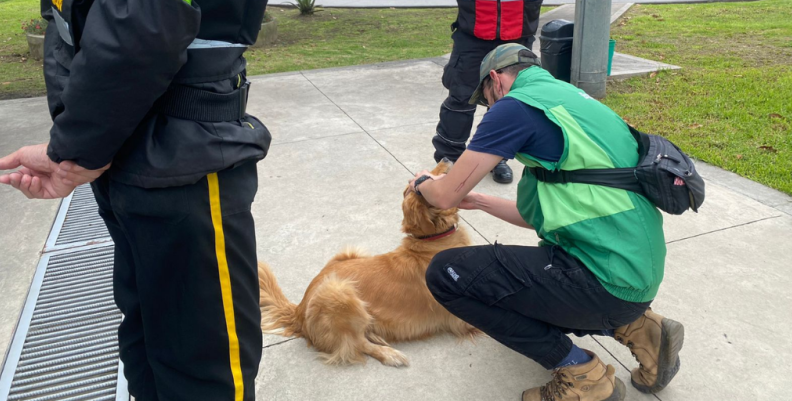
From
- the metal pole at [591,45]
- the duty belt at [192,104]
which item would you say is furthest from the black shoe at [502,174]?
the duty belt at [192,104]

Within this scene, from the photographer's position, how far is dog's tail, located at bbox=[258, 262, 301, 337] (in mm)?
2990

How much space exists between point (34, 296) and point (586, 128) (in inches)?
121

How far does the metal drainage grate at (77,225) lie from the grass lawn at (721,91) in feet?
15.7

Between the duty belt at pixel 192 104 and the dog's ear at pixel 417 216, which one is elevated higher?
the duty belt at pixel 192 104

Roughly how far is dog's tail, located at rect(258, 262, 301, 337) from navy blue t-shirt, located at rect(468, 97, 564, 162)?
140 cm

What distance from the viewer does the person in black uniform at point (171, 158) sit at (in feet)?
4.77

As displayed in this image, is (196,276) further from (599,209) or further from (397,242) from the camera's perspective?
(397,242)

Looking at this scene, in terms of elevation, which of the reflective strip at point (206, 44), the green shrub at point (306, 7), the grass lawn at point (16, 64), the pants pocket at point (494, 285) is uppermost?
the reflective strip at point (206, 44)

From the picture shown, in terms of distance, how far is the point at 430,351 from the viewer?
287 centimetres

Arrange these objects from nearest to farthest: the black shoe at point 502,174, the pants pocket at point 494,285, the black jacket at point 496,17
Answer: the pants pocket at point 494,285, the black jacket at point 496,17, the black shoe at point 502,174

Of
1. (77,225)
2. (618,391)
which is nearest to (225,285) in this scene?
(618,391)

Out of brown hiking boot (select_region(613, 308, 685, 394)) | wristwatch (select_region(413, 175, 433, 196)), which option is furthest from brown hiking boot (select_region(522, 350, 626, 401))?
wristwatch (select_region(413, 175, 433, 196))

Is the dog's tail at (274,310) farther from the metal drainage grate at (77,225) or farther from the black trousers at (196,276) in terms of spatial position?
the metal drainage grate at (77,225)

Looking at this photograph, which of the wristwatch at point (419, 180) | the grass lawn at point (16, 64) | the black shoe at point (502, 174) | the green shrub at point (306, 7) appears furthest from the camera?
the green shrub at point (306, 7)
